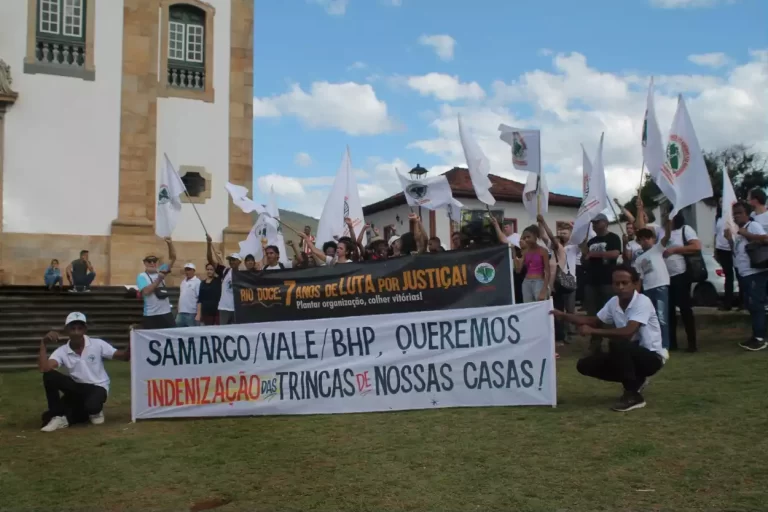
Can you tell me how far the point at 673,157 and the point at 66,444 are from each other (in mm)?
7180

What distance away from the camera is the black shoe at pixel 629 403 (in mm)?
6832

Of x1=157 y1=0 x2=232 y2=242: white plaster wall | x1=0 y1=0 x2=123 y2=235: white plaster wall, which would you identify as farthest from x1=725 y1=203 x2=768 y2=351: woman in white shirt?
x1=0 y1=0 x2=123 y2=235: white plaster wall

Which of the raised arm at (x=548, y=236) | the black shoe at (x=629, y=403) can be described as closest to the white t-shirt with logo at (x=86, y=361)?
the black shoe at (x=629, y=403)

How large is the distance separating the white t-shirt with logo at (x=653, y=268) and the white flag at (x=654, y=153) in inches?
26.6

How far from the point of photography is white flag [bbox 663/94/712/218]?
355 inches

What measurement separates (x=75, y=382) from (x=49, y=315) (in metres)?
10.5

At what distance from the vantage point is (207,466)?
599 centimetres

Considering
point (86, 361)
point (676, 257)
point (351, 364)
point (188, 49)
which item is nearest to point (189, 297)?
point (86, 361)

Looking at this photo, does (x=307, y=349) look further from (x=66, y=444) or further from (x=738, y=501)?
(x=738, y=501)

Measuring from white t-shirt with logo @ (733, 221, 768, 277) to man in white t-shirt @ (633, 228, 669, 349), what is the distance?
0.98m

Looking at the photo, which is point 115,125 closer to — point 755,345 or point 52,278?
point 52,278

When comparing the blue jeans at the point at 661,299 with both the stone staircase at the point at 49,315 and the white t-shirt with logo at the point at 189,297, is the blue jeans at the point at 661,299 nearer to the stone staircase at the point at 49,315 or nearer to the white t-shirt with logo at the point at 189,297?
the white t-shirt with logo at the point at 189,297

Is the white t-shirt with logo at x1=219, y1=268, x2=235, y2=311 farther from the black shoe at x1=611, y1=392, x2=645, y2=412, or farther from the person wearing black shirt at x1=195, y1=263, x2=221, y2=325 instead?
the black shoe at x1=611, y1=392, x2=645, y2=412

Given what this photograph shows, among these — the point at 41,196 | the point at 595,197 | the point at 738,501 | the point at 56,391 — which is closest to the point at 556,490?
the point at 738,501
